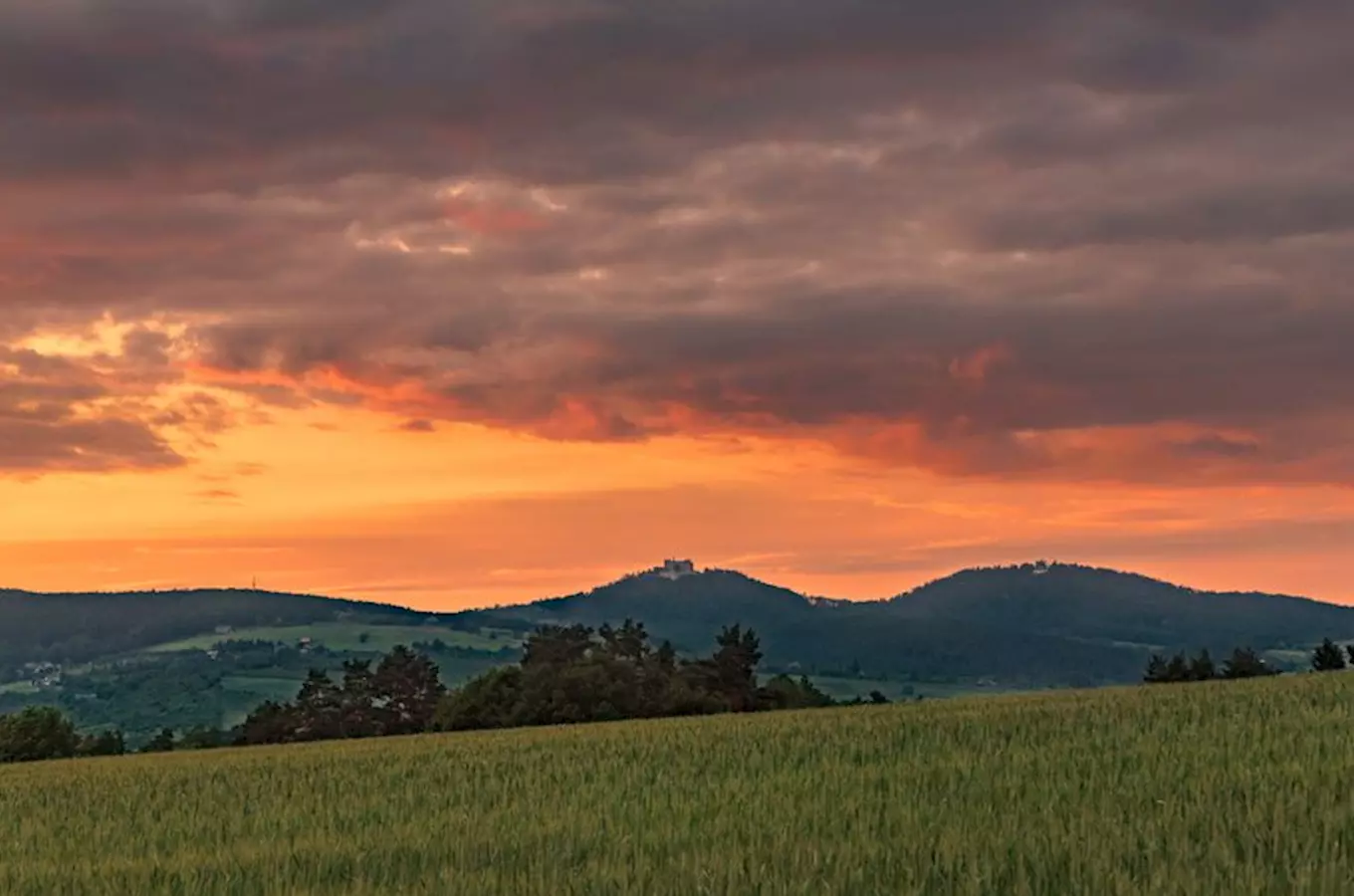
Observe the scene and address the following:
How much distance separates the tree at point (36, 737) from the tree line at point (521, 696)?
0.08 m

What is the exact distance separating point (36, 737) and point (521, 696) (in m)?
46.1

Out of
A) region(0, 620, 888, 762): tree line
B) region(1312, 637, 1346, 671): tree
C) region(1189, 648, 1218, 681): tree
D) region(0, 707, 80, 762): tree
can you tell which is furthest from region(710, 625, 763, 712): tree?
region(0, 707, 80, 762): tree

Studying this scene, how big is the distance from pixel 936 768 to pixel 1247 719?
751 cm

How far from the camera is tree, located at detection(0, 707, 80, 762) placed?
106m

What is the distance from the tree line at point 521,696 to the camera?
8825cm

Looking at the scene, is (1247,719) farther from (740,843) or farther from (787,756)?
(740,843)

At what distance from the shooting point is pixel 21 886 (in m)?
12.8

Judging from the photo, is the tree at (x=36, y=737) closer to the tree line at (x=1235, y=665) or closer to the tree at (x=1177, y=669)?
the tree line at (x=1235, y=665)

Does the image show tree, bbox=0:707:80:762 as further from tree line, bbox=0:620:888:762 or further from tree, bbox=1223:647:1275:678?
tree, bbox=1223:647:1275:678

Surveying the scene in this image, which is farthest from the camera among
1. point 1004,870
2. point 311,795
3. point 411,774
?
point 411,774

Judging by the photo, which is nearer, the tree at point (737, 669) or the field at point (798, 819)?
the field at point (798, 819)

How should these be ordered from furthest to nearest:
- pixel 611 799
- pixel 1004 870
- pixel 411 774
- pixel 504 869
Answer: pixel 411 774 → pixel 611 799 → pixel 504 869 → pixel 1004 870

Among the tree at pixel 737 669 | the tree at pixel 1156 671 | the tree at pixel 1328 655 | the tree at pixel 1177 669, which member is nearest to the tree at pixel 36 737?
the tree at pixel 737 669

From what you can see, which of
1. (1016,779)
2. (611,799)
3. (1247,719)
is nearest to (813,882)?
(1016,779)
